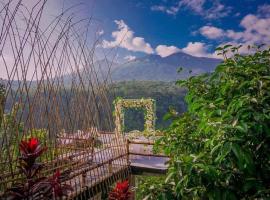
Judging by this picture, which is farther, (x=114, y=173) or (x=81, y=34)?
(x=114, y=173)

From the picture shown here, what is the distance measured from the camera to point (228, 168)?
1229 mm

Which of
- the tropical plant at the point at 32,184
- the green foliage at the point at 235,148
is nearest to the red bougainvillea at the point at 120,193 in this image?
the tropical plant at the point at 32,184

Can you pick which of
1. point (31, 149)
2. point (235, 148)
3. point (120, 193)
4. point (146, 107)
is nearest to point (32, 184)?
point (31, 149)

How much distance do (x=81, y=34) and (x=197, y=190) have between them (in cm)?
320

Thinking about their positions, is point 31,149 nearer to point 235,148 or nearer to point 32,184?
point 32,184

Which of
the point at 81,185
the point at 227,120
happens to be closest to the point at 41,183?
the point at 81,185

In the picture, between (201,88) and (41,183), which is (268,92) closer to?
(201,88)

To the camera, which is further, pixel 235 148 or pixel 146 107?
pixel 146 107

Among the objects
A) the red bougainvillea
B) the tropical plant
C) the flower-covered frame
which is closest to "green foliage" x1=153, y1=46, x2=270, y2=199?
the tropical plant

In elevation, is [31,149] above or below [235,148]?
below

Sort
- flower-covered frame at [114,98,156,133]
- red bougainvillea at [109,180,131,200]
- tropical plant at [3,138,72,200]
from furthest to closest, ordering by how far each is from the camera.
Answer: flower-covered frame at [114,98,156,133] → red bougainvillea at [109,180,131,200] → tropical plant at [3,138,72,200]

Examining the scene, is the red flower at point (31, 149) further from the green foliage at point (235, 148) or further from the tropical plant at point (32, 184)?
the green foliage at point (235, 148)

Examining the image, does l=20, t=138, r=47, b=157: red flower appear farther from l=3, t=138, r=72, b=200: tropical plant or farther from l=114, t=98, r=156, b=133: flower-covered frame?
l=114, t=98, r=156, b=133: flower-covered frame

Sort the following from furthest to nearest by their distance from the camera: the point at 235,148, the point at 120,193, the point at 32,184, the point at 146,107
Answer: the point at 146,107, the point at 120,193, the point at 32,184, the point at 235,148
